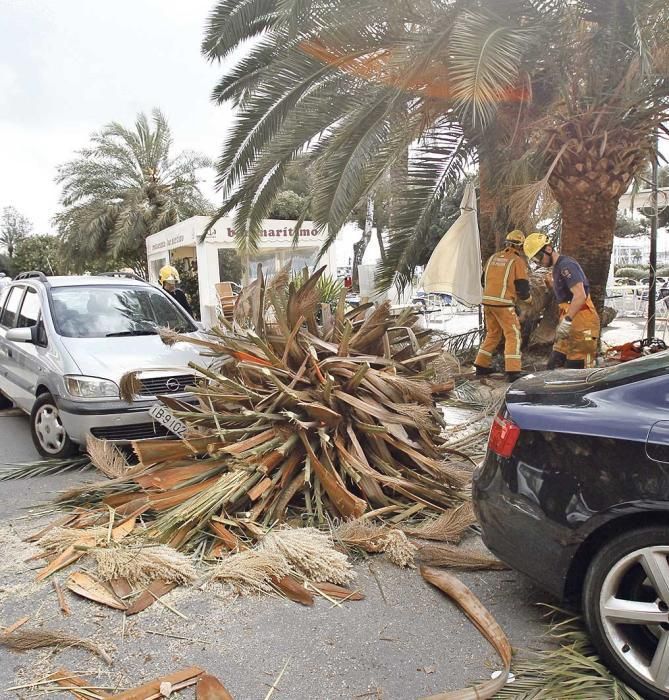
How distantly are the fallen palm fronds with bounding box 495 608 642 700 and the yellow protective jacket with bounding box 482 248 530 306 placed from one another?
219 inches

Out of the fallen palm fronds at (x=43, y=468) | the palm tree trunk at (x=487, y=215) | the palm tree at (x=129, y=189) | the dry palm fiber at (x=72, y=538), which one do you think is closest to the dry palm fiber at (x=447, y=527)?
the dry palm fiber at (x=72, y=538)

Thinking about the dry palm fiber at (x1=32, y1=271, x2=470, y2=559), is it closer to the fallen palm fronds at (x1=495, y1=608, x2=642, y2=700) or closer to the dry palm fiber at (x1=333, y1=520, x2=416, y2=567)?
the dry palm fiber at (x1=333, y1=520, x2=416, y2=567)

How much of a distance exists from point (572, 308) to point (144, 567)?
510 cm

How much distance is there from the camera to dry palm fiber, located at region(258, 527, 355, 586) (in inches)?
136

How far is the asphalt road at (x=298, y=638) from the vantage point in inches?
106

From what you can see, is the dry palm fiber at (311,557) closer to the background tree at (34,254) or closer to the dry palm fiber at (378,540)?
the dry palm fiber at (378,540)

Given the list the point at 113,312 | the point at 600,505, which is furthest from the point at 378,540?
the point at 113,312

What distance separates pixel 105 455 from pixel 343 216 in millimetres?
4188

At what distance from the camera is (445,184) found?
351 inches

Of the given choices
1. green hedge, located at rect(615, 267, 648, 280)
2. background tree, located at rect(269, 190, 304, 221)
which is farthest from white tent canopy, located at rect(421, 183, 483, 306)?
green hedge, located at rect(615, 267, 648, 280)

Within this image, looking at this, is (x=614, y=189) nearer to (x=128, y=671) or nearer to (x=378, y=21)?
(x=378, y=21)

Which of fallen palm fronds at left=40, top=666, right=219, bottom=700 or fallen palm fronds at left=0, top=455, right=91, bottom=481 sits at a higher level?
fallen palm fronds at left=0, top=455, right=91, bottom=481

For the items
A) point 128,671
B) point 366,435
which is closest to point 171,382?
point 366,435

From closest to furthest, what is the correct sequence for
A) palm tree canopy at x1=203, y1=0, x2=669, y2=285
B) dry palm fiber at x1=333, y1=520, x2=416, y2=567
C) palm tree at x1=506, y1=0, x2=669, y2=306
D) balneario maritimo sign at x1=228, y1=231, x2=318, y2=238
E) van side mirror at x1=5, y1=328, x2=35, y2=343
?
1. dry palm fiber at x1=333, y1=520, x2=416, y2=567
2. palm tree canopy at x1=203, y1=0, x2=669, y2=285
3. van side mirror at x1=5, y1=328, x2=35, y2=343
4. palm tree at x1=506, y1=0, x2=669, y2=306
5. balneario maritimo sign at x1=228, y1=231, x2=318, y2=238
